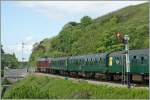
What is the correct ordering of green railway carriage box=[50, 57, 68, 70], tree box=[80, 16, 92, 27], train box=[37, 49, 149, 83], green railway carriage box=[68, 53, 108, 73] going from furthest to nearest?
tree box=[80, 16, 92, 27] → green railway carriage box=[50, 57, 68, 70] → green railway carriage box=[68, 53, 108, 73] → train box=[37, 49, 149, 83]

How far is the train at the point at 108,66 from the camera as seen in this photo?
40531 mm

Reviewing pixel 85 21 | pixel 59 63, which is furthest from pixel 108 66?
pixel 85 21

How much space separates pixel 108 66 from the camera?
164 ft

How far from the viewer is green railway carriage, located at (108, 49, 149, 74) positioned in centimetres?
3947

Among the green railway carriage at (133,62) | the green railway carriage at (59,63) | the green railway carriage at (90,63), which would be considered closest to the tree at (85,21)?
the green railway carriage at (59,63)

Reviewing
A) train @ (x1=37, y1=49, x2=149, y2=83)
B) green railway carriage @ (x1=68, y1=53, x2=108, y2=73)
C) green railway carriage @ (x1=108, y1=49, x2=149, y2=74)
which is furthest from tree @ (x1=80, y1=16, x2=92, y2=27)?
green railway carriage @ (x1=108, y1=49, x2=149, y2=74)

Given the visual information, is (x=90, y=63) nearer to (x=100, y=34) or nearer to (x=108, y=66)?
(x=108, y=66)

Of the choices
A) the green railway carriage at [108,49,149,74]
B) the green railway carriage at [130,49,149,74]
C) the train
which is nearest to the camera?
the green railway carriage at [130,49,149,74]

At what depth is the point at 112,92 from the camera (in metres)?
40.3

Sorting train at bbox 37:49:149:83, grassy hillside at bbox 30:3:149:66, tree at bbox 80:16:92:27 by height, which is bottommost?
train at bbox 37:49:149:83

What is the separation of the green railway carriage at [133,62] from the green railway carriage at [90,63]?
2.32 metres

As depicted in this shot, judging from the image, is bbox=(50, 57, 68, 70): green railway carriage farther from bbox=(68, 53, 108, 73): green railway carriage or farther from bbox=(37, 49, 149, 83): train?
bbox=(68, 53, 108, 73): green railway carriage

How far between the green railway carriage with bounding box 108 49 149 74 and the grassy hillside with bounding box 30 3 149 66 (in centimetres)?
3238

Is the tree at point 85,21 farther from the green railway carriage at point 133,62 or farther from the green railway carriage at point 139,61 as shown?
Answer: the green railway carriage at point 139,61
